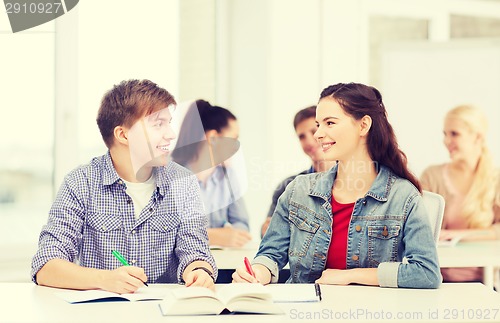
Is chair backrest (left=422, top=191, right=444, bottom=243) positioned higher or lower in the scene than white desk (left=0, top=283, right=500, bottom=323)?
higher

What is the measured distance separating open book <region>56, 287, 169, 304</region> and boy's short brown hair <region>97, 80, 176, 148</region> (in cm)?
59

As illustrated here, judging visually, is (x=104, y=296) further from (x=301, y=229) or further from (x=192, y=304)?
(x=301, y=229)

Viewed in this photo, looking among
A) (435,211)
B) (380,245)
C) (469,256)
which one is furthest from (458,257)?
A: (380,245)

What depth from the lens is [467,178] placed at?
13.6 feet

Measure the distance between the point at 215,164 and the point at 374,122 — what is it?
1377mm

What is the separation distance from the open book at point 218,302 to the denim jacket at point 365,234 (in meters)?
0.48

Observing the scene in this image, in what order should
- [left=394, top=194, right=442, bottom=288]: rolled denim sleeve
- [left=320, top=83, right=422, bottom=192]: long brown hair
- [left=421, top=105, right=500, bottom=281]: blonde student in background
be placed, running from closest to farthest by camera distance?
[left=394, top=194, right=442, bottom=288]: rolled denim sleeve
[left=320, top=83, right=422, bottom=192]: long brown hair
[left=421, top=105, right=500, bottom=281]: blonde student in background

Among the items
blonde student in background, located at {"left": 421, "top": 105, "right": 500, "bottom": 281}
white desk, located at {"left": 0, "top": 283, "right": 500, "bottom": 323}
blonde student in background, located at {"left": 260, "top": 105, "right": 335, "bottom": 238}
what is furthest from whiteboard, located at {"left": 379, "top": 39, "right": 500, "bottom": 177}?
white desk, located at {"left": 0, "top": 283, "right": 500, "bottom": 323}

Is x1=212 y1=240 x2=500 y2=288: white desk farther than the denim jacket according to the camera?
Yes

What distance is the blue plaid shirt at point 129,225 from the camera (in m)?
2.36

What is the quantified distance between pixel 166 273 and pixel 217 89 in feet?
10.6

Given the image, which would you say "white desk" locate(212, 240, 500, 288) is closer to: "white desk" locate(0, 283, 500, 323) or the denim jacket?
the denim jacket

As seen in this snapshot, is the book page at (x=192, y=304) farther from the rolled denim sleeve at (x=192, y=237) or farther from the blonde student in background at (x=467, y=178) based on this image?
the blonde student in background at (x=467, y=178)

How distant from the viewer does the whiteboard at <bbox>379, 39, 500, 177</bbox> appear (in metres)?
4.91
